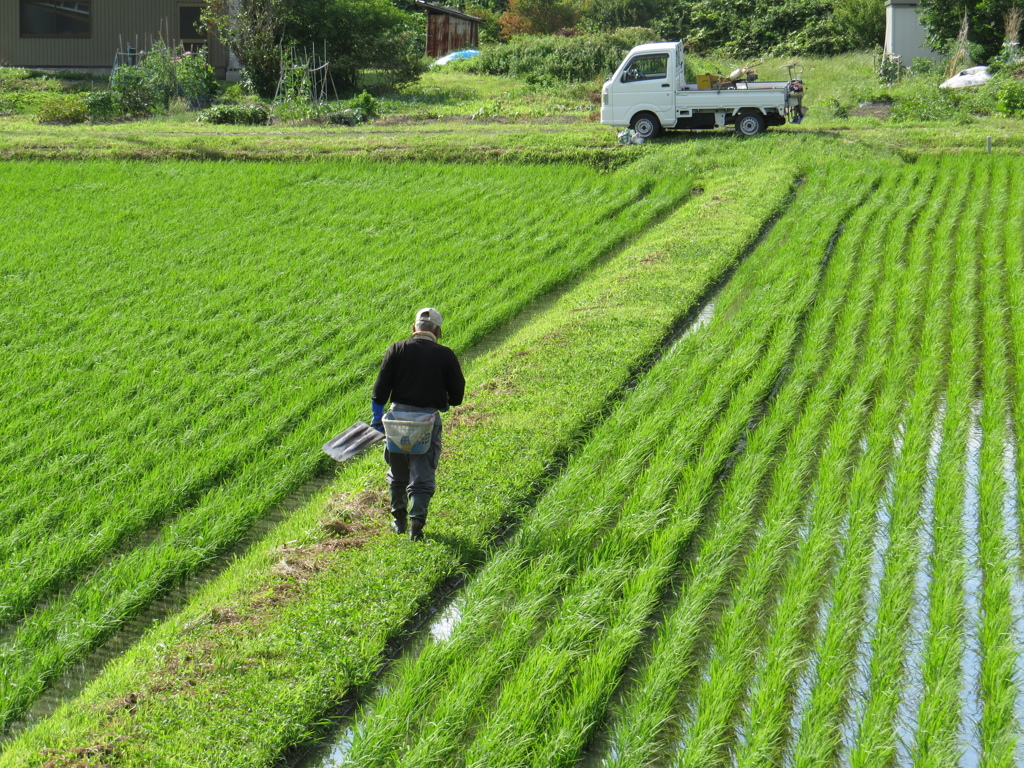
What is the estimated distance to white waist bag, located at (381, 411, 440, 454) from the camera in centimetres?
601

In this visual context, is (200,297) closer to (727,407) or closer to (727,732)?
(727,407)

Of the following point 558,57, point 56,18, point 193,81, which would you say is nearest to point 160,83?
point 193,81

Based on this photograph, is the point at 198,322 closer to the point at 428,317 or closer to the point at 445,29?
the point at 428,317

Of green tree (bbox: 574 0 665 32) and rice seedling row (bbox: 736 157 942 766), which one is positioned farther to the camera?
green tree (bbox: 574 0 665 32)

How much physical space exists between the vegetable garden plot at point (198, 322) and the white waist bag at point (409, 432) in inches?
50.0

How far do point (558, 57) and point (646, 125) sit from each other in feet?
43.6

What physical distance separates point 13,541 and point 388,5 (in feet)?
85.0

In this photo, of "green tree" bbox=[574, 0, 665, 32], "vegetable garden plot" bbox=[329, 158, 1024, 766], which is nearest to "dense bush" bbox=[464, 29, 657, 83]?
"green tree" bbox=[574, 0, 665, 32]

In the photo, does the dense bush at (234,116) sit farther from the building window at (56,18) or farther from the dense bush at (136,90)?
the building window at (56,18)

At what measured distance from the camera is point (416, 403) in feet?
20.2

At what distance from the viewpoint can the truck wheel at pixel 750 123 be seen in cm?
1894

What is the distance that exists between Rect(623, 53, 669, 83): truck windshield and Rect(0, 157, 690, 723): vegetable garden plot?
10.6ft

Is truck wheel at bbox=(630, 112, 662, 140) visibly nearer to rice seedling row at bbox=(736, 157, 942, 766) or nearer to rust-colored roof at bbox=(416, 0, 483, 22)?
rice seedling row at bbox=(736, 157, 942, 766)

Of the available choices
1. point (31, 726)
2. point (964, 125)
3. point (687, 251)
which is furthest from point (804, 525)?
point (964, 125)
